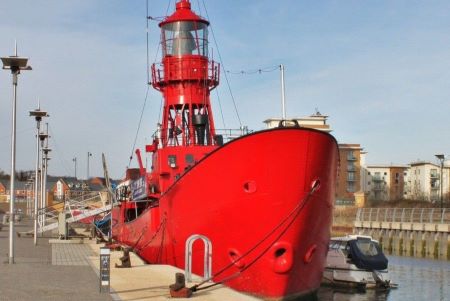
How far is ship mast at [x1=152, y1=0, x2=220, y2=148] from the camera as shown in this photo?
22.1 meters

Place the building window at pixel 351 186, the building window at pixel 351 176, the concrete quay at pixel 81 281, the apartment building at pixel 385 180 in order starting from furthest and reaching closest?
the apartment building at pixel 385 180, the building window at pixel 351 176, the building window at pixel 351 186, the concrete quay at pixel 81 281

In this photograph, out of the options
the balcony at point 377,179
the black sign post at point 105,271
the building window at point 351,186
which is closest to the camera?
the black sign post at point 105,271

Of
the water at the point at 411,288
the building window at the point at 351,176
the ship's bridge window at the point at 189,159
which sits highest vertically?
the building window at the point at 351,176

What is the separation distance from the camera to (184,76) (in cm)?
2230

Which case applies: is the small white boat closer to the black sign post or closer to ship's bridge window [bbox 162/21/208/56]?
ship's bridge window [bbox 162/21/208/56]

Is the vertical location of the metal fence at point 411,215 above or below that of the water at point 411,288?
above

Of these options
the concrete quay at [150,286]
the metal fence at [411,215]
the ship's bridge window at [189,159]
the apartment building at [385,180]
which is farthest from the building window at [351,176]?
the concrete quay at [150,286]

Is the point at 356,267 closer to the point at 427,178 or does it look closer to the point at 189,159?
the point at 189,159

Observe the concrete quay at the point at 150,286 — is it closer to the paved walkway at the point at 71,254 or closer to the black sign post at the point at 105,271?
the black sign post at the point at 105,271

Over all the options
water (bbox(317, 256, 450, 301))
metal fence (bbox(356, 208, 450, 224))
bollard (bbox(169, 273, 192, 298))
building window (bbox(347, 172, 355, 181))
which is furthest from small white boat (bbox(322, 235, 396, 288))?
building window (bbox(347, 172, 355, 181))

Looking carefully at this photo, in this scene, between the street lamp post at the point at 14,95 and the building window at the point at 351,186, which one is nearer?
A: the street lamp post at the point at 14,95

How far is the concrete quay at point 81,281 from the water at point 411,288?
5402 millimetres

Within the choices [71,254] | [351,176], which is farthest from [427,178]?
[71,254]

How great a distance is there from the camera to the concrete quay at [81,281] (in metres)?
12.7
